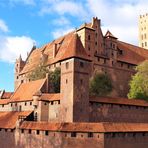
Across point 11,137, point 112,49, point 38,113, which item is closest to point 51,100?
point 38,113

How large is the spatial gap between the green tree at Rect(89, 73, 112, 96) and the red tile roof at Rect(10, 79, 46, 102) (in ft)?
24.2

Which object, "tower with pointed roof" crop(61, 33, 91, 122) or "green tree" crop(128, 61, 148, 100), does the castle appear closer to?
"tower with pointed roof" crop(61, 33, 91, 122)

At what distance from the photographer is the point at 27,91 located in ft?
138

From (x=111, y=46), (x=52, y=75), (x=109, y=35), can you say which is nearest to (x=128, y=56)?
(x=111, y=46)

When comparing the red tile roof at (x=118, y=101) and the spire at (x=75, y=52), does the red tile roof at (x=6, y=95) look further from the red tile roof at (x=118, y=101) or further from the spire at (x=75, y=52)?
the red tile roof at (x=118, y=101)

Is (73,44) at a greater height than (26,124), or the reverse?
(73,44)

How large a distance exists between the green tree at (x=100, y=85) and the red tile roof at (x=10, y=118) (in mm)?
10802

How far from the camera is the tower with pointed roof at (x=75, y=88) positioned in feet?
Answer: 110

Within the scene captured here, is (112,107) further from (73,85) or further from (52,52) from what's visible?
(52,52)

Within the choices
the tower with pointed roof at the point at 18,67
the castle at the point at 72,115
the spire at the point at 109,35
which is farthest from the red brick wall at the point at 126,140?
the tower with pointed roof at the point at 18,67

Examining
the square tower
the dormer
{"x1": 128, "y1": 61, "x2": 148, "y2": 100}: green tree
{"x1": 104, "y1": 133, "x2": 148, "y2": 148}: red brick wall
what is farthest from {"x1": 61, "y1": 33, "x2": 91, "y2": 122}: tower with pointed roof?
the square tower

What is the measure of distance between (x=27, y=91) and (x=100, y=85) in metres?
10.2

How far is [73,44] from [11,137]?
1241cm

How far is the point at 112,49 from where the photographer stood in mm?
51719
